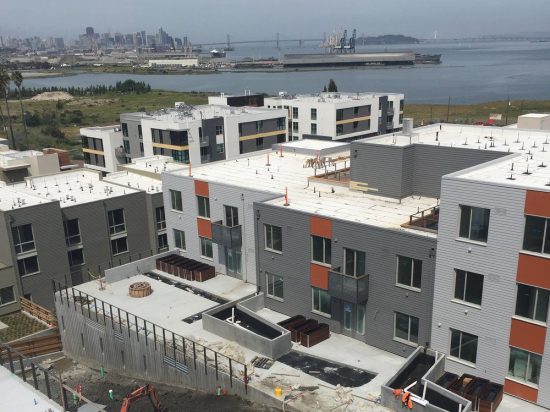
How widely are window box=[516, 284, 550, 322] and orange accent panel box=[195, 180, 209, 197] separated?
2484 centimetres

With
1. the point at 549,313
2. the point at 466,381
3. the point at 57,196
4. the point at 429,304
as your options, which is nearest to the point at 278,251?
the point at 429,304

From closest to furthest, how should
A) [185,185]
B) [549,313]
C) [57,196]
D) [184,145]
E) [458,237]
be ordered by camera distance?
1. [549,313]
2. [458,237]
3. [185,185]
4. [57,196]
5. [184,145]

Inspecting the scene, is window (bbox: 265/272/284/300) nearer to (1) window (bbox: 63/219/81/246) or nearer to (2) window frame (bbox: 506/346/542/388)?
(2) window frame (bbox: 506/346/542/388)

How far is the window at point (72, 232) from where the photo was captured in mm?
48469

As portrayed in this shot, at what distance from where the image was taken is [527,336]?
26.1 m

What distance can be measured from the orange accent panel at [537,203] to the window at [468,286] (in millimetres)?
4501

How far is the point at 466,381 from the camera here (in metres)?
27.8

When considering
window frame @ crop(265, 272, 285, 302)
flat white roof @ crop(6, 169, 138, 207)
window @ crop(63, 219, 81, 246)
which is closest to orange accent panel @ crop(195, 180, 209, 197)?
window frame @ crop(265, 272, 285, 302)

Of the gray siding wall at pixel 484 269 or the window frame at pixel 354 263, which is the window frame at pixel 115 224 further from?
the gray siding wall at pixel 484 269

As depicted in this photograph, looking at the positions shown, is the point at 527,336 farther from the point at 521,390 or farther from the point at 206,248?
the point at 206,248

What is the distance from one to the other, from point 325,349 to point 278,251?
7.59m

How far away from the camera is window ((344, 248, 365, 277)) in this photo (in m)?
32.3

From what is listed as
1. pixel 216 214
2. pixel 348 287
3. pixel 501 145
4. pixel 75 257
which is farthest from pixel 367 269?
pixel 75 257

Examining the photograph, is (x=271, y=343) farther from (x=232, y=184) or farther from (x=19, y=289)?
(x=19, y=289)
